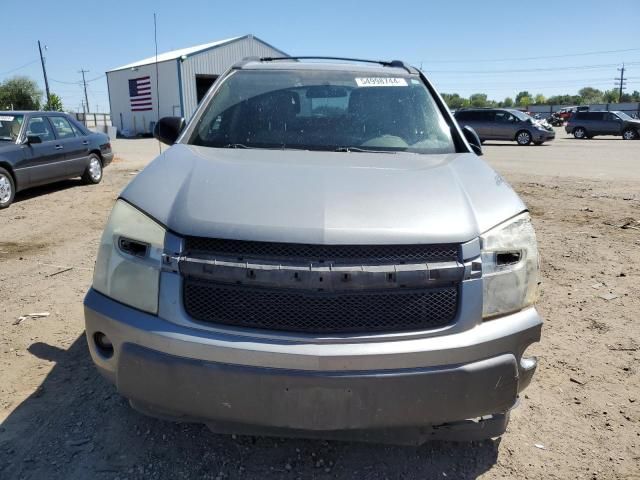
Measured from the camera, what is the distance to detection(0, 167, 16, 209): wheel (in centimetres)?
844

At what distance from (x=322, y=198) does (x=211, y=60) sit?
38.2 m

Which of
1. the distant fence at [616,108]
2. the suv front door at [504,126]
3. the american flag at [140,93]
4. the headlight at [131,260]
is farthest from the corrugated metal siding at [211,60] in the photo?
the distant fence at [616,108]

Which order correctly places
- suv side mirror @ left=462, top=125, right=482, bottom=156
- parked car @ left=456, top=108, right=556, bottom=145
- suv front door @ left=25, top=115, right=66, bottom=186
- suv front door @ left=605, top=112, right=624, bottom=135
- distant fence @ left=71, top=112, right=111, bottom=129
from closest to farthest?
suv side mirror @ left=462, top=125, right=482, bottom=156
suv front door @ left=25, top=115, right=66, bottom=186
parked car @ left=456, top=108, right=556, bottom=145
suv front door @ left=605, top=112, right=624, bottom=135
distant fence @ left=71, top=112, right=111, bottom=129

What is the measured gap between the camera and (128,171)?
45.2ft

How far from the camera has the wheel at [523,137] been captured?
79.4ft

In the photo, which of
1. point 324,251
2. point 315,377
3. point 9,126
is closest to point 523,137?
point 9,126

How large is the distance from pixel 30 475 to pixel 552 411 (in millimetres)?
2657

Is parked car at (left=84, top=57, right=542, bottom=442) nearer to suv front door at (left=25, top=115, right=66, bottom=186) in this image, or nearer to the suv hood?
the suv hood

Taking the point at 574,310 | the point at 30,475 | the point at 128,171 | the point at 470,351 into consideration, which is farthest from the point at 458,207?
the point at 128,171

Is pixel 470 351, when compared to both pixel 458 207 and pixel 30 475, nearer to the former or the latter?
pixel 458 207

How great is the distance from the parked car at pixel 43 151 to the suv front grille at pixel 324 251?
818cm

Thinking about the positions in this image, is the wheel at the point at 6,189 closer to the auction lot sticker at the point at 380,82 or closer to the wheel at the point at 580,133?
the auction lot sticker at the point at 380,82

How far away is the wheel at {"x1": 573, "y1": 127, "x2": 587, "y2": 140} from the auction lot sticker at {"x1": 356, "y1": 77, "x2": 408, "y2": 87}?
3023 cm

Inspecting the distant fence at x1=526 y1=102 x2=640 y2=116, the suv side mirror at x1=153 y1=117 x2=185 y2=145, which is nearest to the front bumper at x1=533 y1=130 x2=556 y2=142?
the suv side mirror at x1=153 y1=117 x2=185 y2=145
